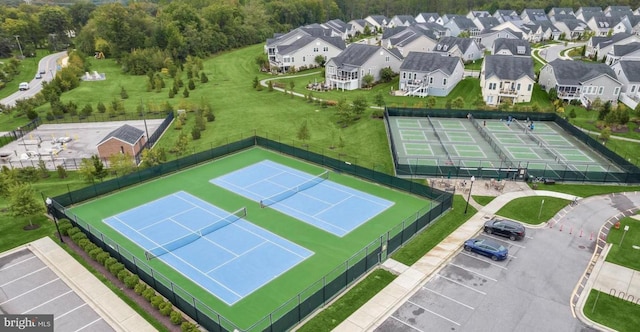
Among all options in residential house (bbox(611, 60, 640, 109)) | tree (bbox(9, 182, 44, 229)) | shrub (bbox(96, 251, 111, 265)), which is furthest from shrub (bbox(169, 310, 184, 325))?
residential house (bbox(611, 60, 640, 109))

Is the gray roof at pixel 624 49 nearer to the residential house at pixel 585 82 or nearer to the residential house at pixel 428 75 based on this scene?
the residential house at pixel 585 82

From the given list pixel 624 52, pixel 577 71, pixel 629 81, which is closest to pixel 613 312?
pixel 577 71

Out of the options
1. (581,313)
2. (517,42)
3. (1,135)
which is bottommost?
(581,313)

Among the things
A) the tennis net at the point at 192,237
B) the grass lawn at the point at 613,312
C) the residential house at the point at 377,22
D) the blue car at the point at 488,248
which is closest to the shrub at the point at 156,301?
the tennis net at the point at 192,237

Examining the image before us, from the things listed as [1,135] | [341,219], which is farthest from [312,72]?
[341,219]

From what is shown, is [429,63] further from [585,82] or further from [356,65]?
[585,82]

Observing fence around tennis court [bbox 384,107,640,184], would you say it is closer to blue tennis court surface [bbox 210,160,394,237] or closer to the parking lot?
blue tennis court surface [bbox 210,160,394,237]

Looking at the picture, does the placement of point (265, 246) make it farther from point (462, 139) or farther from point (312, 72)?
point (312, 72)
